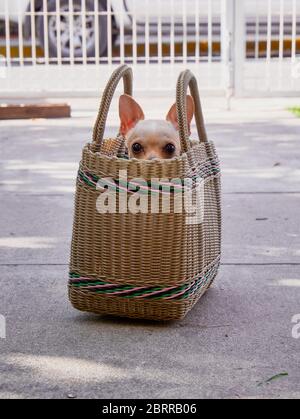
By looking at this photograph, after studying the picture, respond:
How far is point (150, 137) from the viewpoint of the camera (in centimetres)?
335

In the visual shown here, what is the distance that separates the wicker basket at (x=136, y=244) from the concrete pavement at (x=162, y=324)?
0.10m

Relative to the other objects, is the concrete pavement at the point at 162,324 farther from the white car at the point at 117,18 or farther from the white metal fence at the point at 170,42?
the white car at the point at 117,18

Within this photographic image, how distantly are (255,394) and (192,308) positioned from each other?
0.84 metres

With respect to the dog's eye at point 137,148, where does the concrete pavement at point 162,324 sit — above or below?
below

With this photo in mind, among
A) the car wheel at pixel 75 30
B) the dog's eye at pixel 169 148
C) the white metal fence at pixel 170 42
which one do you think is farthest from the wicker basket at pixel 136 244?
the car wheel at pixel 75 30

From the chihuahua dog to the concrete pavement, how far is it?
63 centimetres

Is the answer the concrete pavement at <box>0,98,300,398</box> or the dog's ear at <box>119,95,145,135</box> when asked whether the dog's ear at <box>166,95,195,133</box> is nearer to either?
the dog's ear at <box>119,95,145,135</box>

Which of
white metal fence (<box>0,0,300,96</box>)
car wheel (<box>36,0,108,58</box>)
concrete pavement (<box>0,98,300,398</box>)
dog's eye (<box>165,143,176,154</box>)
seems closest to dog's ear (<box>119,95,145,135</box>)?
dog's eye (<box>165,143,176,154</box>)

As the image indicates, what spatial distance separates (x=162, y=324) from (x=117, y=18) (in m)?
8.11

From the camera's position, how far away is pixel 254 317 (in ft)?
11.1

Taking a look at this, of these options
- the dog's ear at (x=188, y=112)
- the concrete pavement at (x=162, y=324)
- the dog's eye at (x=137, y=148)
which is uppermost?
the dog's ear at (x=188, y=112)

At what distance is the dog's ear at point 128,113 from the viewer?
3.44m
